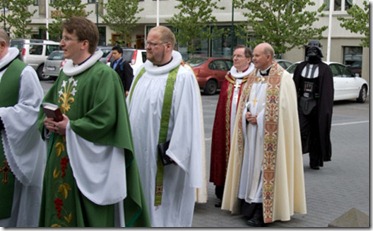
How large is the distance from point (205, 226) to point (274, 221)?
742 millimetres

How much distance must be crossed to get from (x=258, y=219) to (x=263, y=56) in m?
1.72

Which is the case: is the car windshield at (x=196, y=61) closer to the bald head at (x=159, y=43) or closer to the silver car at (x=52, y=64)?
the silver car at (x=52, y=64)

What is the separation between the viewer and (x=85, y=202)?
4.11m

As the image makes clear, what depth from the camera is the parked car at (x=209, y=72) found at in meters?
22.8

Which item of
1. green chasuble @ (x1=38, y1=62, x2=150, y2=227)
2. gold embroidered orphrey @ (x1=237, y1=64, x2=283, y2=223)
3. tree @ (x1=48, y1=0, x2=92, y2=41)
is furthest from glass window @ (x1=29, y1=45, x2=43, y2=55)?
green chasuble @ (x1=38, y1=62, x2=150, y2=227)

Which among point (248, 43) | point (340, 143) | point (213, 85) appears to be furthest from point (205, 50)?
point (340, 143)

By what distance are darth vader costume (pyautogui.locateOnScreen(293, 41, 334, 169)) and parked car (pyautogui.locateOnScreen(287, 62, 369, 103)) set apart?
1120 cm

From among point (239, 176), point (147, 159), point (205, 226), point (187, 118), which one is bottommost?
point (205, 226)

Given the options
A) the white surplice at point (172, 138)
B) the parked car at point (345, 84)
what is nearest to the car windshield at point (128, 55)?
the parked car at point (345, 84)

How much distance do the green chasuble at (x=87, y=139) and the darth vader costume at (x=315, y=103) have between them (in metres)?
5.31

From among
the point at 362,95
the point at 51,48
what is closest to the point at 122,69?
the point at 362,95

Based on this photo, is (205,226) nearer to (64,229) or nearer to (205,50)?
(64,229)

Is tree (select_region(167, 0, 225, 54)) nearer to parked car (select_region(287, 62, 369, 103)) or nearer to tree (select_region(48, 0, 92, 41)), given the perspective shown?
tree (select_region(48, 0, 92, 41))

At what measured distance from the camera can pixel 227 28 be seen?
35.2m
